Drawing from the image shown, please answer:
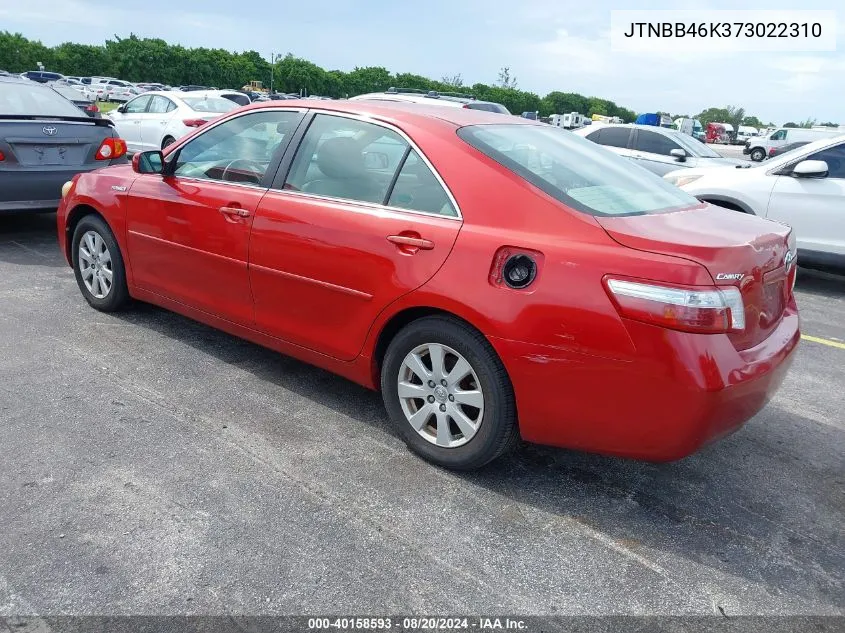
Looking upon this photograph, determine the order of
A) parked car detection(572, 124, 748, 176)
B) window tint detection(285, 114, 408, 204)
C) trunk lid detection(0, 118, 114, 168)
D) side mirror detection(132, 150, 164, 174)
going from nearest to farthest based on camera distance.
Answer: window tint detection(285, 114, 408, 204)
side mirror detection(132, 150, 164, 174)
trunk lid detection(0, 118, 114, 168)
parked car detection(572, 124, 748, 176)

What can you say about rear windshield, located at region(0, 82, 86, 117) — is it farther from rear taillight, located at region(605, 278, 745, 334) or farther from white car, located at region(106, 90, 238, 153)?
rear taillight, located at region(605, 278, 745, 334)

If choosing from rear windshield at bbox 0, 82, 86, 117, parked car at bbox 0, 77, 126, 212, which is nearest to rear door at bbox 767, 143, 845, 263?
parked car at bbox 0, 77, 126, 212

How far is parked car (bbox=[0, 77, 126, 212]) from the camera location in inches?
271

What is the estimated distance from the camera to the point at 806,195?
7.41 m

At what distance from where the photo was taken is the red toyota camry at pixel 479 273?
108 inches

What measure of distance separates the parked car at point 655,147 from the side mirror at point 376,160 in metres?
8.16

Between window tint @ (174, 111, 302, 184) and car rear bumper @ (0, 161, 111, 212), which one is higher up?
window tint @ (174, 111, 302, 184)

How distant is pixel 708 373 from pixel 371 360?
1.54 meters

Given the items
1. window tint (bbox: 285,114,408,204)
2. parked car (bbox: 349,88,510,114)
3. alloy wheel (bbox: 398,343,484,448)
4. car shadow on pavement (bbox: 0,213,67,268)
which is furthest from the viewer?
parked car (bbox: 349,88,510,114)

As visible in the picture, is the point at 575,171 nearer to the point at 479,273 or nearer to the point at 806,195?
the point at 479,273

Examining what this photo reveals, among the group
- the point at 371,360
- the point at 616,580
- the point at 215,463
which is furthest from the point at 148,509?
the point at 616,580

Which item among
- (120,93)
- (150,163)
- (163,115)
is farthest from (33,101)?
(120,93)

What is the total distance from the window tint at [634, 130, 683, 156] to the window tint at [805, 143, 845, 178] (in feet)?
13.9

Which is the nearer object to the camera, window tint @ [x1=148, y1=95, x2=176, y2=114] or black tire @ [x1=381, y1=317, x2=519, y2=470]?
black tire @ [x1=381, y1=317, x2=519, y2=470]
